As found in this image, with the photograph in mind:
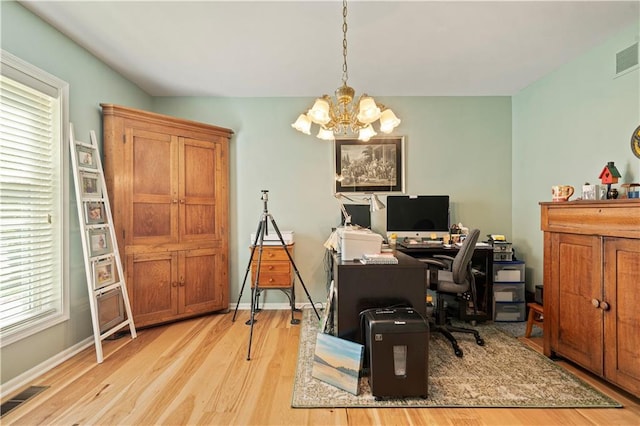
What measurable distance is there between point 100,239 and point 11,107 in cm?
114

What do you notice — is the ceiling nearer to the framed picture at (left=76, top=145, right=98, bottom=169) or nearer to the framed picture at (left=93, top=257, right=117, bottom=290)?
the framed picture at (left=76, top=145, right=98, bottom=169)

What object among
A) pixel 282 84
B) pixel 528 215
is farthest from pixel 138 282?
pixel 528 215

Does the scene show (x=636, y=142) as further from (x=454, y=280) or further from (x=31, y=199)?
(x=31, y=199)

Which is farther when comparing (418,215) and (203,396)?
(418,215)

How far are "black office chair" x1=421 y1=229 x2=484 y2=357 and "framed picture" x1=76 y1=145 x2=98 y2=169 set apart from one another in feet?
10.0

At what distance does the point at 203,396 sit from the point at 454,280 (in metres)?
2.07

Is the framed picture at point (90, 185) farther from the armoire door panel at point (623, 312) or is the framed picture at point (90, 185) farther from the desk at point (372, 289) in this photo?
the armoire door panel at point (623, 312)

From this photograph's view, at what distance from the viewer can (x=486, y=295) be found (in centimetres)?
299

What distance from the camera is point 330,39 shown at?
231cm

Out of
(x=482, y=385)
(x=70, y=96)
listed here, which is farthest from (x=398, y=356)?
(x=70, y=96)

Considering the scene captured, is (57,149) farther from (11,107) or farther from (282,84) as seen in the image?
(282,84)

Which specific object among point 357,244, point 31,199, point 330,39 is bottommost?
point 357,244

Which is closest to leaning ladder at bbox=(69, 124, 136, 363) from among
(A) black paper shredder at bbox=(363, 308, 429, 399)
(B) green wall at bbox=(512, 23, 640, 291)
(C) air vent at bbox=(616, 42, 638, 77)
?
(A) black paper shredder at bbox=(363, 308, 429, 399)

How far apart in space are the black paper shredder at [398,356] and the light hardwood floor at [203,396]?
0.37 feet
